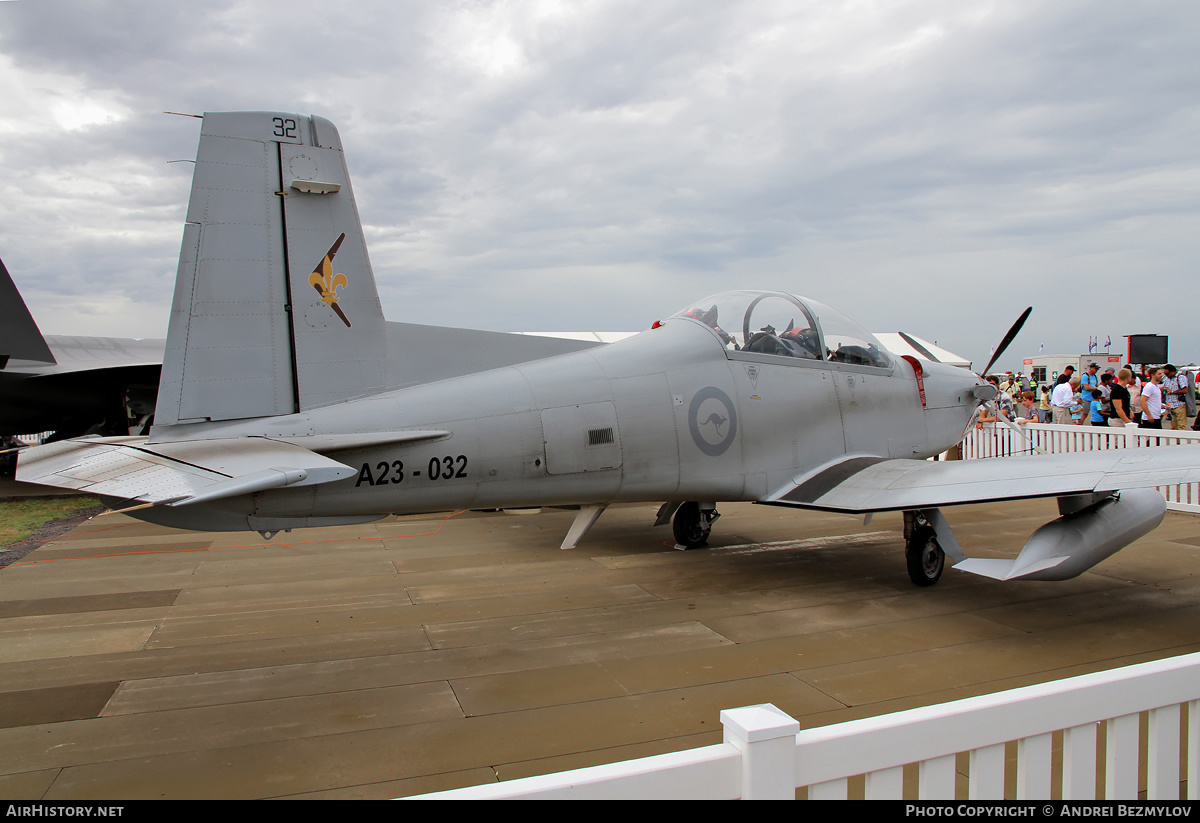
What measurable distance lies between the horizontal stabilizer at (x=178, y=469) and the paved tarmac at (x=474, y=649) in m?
1.33

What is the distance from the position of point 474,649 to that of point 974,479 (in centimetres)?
423

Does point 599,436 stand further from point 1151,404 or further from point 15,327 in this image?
point 1151,404

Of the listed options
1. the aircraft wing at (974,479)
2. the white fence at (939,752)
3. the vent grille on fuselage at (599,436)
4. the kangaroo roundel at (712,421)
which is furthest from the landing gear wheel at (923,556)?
the white fence at (939,752)

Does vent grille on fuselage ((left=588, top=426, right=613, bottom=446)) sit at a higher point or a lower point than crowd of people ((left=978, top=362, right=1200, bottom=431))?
higher

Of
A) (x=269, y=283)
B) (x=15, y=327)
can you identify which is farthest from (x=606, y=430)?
(x=15, y=327)

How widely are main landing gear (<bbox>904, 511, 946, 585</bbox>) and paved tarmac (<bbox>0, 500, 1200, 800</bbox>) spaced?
0.15 m

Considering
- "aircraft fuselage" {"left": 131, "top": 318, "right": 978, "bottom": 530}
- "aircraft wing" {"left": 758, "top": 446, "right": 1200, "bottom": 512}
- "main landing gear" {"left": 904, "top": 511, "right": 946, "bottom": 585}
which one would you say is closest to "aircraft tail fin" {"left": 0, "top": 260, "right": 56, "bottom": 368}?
"aircraft fuselage" {"left": 131, "top": 318, "right": 978, "bottom": 530}

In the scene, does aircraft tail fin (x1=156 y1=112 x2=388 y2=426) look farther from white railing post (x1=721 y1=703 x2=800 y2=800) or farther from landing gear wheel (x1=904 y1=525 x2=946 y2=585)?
landing gear wheel (x1=904 y1=525 x2=946 y2=585)

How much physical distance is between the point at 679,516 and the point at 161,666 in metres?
5.29

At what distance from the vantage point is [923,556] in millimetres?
6590

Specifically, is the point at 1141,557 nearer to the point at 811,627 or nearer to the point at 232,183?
the point at 811,627

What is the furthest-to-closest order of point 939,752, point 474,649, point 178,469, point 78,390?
point 78,390
point 474,649
point 178,469
point 939,752

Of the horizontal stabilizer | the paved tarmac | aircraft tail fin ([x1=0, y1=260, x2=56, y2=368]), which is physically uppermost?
aircraft tail fin ([x1=0, y1=260, x2=56, y2=368])

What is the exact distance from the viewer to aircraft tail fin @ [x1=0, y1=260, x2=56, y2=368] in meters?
12.5
